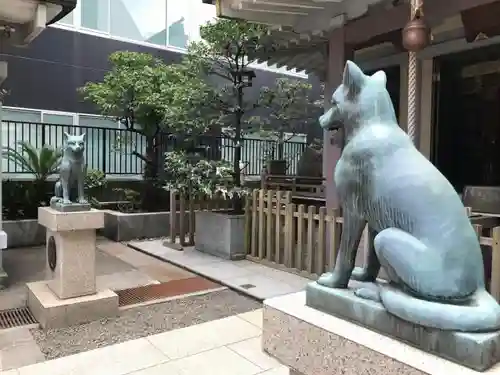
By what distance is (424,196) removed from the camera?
1917 mm

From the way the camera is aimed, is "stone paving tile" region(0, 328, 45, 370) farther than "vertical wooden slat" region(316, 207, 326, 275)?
No

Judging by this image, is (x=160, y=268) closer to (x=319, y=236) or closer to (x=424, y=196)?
(x=319, y=236)

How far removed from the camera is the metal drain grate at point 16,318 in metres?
4.44

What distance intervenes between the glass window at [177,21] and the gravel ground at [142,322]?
1094cm

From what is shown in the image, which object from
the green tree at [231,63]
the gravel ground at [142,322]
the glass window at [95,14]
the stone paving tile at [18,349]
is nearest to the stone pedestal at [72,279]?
the gravel ground at [142,322]

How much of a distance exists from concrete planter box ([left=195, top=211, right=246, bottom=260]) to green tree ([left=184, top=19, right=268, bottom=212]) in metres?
0.43

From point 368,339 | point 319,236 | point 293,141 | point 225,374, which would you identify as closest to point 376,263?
point 368,339

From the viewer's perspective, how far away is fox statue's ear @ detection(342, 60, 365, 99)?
210 cm

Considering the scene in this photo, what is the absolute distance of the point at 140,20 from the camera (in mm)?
13422

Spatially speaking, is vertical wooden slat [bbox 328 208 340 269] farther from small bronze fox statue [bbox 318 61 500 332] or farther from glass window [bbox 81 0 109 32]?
glass window [bbox 81 0 109 32]

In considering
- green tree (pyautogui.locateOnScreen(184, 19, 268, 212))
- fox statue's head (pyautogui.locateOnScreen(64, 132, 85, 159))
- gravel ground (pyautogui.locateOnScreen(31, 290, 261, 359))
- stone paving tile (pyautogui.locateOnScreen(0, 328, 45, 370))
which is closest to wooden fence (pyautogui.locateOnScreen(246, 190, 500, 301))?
green tree (pyautogui.locateOnScreen(184, 19, 268, 212))

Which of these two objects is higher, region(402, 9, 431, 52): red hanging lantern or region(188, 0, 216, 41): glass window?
region(188, 0, 216, 41): glass window

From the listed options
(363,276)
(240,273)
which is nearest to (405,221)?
(363,276)

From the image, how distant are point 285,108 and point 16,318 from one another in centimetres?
705
